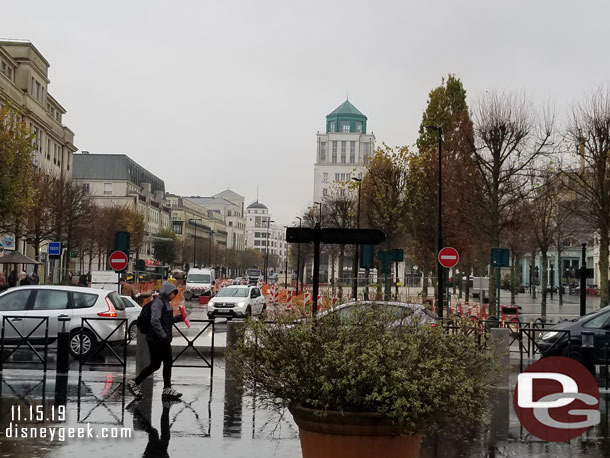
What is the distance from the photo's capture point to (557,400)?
1312 cm

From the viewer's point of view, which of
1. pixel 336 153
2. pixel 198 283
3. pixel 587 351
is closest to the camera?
pixel 587 351

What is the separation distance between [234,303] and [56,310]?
20.2m

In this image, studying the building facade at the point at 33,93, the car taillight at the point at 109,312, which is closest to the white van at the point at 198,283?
the building facade at the point at 33,93

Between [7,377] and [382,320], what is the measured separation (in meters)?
9.71

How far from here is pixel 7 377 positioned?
1508cm

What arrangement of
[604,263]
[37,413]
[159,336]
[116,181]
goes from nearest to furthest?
[37,413], [159,336], [604,263], [116,181]

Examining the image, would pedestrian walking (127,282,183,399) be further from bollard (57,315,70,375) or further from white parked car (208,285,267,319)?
white parked car (208,285,267,319)

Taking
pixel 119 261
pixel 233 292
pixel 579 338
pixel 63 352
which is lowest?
pixel 63 352

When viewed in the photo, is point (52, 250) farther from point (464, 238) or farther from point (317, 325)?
point (317, 325)

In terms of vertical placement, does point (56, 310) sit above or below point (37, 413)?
above

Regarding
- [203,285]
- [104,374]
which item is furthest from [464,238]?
[104,374]

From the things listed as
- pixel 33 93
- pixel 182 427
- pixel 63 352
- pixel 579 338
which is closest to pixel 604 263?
pixel 579 338

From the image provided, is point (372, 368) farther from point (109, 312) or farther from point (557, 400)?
point (109, 312)

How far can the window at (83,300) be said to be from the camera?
747 inches
